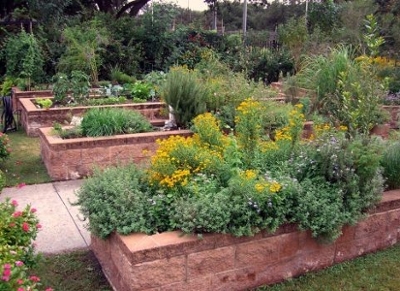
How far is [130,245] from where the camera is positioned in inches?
116

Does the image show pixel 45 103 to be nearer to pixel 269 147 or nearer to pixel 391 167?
pixel 269 147

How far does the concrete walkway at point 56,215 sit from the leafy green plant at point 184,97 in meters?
1.71

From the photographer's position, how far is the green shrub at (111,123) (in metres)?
5.90

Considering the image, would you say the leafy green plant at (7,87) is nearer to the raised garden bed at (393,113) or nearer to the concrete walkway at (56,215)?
the concrete walkway at (56,215)

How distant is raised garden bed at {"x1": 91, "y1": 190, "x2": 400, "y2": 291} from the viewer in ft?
9.65

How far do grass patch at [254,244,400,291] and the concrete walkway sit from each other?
67.3 inches

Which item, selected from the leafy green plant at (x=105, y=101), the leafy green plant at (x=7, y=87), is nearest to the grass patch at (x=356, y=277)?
the leafy green plant at (x=105, y=101)

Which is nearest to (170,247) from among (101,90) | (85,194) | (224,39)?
(85,194)

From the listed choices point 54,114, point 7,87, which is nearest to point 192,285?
point 54,114

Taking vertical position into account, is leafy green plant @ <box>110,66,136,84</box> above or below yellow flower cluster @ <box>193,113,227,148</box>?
below

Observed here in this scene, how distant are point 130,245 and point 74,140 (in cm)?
294

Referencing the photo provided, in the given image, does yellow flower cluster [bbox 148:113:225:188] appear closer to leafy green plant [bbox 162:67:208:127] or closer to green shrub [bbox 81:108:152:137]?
green shrub [bbox 81:108:152:137]

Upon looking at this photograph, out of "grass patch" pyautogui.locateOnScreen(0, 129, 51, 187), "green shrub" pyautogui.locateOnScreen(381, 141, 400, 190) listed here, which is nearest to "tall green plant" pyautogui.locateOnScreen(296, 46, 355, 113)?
"green shrub" pyautogui.locateOnScreen(381, 141, 400, 190)

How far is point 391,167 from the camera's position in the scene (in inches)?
165
